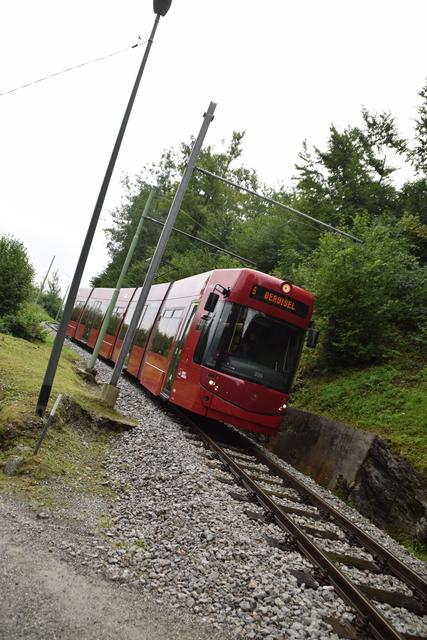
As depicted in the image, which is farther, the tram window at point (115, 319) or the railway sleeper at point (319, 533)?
the tram window at point (115, 319)

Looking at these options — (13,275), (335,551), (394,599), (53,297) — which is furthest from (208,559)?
(53,297)

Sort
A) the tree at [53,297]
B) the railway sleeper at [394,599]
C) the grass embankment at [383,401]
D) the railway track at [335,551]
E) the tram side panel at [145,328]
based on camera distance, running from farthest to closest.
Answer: the tree at [53,297]
the tram side panel at [145,328]
the grass embankment at [383,401]
the railway sleeper at [394,599]
the railway track at [335,551]

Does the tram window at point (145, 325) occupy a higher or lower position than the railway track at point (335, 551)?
higher

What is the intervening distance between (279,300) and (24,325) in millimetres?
12136

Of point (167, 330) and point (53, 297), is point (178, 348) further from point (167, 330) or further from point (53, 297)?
point (53, 297)

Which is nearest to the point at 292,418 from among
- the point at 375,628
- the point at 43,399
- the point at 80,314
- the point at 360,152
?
the point at 43,399

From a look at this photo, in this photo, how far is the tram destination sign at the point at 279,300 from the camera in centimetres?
1080

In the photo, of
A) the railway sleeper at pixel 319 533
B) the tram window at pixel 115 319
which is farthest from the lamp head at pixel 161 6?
the tram window at pixel 115 319

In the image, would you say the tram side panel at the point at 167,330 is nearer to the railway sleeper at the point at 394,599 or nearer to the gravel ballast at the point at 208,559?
the gravel ballast at the point at 208,559

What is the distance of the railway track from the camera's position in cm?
445

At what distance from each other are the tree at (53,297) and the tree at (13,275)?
4923 cm

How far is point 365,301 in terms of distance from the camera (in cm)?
1351

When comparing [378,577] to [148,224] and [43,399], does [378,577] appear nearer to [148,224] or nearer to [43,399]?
[43,399]

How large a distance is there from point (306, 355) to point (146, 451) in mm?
8314
